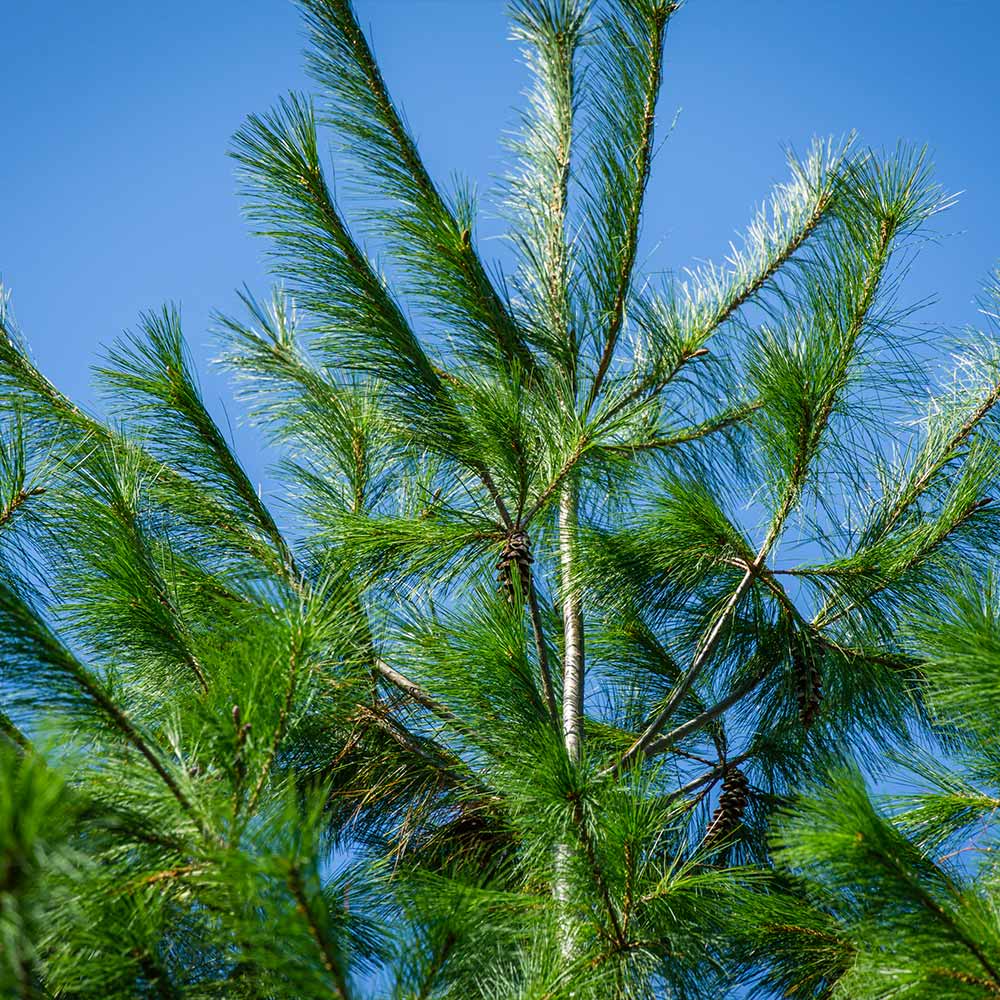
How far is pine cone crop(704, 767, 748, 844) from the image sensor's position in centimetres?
256

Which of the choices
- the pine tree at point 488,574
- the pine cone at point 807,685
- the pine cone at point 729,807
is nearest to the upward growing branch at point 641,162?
the pine tree at point 488,574

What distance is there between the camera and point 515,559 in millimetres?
2311

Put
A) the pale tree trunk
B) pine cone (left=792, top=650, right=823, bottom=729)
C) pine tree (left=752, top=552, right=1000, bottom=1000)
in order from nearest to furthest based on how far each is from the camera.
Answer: pine tree (left=752, top=552, right=1000, bottom=1000) → pine cone (left=792, top=650, right=823, bottom=729) → the pale tree trunk

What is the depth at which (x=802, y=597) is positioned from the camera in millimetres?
2367

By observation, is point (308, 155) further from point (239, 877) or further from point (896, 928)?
point (896, 928)

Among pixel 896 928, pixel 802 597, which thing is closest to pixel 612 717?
pixel 802 597

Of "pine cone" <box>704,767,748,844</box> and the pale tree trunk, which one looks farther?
"pine cone" <box>704,767,748,844</box>

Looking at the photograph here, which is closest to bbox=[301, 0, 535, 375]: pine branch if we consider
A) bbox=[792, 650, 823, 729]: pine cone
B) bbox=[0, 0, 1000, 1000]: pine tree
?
bbox=[0, 0, 1000, 1000]: pine tree

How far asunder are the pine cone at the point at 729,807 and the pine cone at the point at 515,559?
2.28ft

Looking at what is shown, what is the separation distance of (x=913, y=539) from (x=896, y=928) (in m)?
0.93

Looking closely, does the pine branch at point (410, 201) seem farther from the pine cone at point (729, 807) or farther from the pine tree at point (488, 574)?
the pine cone at point (729, 807)

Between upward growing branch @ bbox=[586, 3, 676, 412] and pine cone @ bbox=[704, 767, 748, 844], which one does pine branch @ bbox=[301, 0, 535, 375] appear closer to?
upward growing branch @ bbox=[586, 3, 676, 412]

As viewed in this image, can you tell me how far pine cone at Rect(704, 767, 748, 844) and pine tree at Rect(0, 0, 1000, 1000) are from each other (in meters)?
0.01

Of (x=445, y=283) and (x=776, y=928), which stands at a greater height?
(x=445, y=283)
